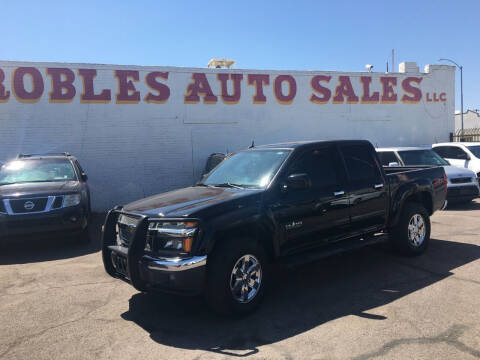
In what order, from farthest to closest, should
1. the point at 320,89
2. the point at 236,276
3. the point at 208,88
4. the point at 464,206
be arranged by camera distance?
the point at 320,89 < the point at 208,88 < the point at 464,206 < the point at 236,276

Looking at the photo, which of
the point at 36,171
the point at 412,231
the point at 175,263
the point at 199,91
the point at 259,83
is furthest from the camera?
the point at 259,83

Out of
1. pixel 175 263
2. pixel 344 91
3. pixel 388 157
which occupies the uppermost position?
pixel 344 91

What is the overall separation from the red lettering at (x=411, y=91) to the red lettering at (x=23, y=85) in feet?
A: 46.4

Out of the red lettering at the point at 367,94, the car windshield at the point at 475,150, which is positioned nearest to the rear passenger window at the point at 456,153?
the car windshield at the point at 475,150

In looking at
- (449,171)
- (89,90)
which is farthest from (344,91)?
(89,90)

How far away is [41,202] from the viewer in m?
7.18

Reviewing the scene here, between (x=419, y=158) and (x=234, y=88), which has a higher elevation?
(x=234, y=88)

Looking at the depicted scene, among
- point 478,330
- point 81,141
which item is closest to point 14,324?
point 478,330

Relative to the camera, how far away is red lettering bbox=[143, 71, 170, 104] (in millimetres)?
13398

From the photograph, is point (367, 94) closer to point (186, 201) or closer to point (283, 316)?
point (186, 201)

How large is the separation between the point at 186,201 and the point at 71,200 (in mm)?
4010

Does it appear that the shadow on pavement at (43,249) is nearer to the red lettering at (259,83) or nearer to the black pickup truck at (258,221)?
the black pickup truck at (258,221)

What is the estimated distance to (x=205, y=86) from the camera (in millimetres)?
14070

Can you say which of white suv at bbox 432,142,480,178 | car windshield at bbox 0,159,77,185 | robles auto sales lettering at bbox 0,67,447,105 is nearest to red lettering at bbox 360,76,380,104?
robles auto sales lettering at bbox 0,67,447,105
